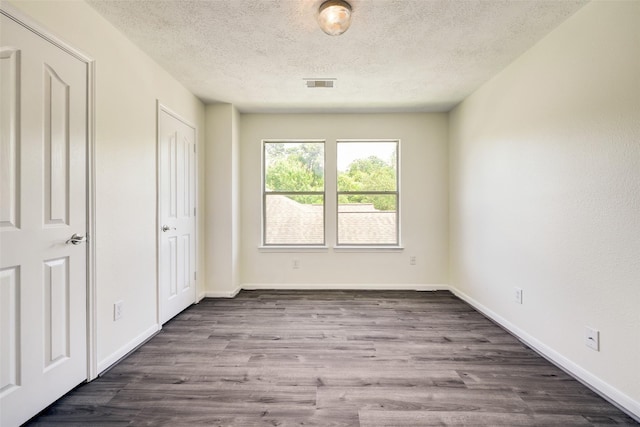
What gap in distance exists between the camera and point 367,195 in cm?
404

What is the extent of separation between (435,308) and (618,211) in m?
1.94

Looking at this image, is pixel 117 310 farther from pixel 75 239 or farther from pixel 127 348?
pixel 75 239

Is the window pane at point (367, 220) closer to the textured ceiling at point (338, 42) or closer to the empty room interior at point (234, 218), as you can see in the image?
the empty room interior at point (234, 218)

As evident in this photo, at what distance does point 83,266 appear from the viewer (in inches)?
71.6

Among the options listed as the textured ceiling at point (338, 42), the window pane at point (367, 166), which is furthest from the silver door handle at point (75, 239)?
the window pane at point (367, 166)

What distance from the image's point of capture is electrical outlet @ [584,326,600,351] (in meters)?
1.78

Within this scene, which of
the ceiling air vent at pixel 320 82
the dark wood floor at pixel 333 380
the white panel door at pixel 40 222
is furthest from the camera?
the ceiling air vent at pixel 320 82

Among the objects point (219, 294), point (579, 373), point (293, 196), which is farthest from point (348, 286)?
point (579, 373)

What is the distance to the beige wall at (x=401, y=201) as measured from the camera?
3.95m

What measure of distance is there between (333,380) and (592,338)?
1.65m

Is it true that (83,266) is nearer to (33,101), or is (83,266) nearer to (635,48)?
(33,101)

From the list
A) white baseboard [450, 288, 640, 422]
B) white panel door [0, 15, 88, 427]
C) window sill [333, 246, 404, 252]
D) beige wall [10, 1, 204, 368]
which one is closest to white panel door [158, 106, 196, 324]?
beige wall [10, 1, 204, 368]

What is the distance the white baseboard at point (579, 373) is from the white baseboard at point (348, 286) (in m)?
1.12

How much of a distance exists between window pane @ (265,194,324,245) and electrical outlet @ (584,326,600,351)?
2.79 meters
